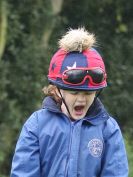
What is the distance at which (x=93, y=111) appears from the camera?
4816 mm

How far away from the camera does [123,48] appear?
16.9 metres

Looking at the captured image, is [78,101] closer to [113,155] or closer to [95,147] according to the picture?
[95,147]

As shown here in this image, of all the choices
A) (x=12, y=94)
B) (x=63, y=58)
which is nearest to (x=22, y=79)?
(x=12, y=94)

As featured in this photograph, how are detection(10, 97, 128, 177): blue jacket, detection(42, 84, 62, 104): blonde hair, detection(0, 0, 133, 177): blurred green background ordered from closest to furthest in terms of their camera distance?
detection(10, 97, 128, 177): blue jacket
detection(42, 84, 62, 104): blonde hair
detection(0, 0, 133, 177): blurred green background

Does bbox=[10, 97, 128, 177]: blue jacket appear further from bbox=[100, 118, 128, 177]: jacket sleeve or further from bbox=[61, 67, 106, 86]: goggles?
bbox=[61, 67, 106, 86]: goggles

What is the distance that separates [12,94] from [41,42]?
1229 mm

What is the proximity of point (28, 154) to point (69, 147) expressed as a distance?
0.26m

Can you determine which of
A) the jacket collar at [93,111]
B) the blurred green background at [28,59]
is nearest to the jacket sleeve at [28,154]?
the jacket collar at [93,111]

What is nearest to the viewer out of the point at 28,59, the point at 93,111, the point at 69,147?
the point at 69,147

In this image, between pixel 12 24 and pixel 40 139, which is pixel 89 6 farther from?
pixel 40 139

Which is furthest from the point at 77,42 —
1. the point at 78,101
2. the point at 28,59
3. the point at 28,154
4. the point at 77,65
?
the point at 28,59

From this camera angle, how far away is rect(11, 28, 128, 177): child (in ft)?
15.5

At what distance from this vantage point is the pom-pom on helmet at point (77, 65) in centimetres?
472

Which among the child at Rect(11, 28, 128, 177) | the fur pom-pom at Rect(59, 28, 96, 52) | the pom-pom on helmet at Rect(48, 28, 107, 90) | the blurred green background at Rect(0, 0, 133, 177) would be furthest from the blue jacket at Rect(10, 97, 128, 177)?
the blurred green background at Rect(0, 0, 133, 177)
